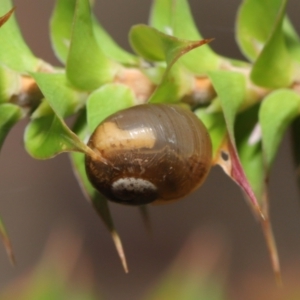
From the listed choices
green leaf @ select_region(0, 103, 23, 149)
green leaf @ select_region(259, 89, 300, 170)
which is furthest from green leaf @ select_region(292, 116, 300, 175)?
green leaf @ select_region(0, 103, 23, 149)

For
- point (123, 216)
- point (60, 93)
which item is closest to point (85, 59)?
point (60, 93)

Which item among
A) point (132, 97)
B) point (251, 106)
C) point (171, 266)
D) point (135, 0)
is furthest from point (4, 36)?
point (171, 266)

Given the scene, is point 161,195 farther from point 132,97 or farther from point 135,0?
point 135,0

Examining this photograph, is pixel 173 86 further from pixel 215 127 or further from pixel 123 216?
pixel 123 216

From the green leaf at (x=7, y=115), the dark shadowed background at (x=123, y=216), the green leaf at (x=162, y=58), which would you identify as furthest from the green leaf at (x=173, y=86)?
the dark shadowed background at (x=123, y=216)

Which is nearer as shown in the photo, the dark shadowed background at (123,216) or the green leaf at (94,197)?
the green leaf at (94,197)

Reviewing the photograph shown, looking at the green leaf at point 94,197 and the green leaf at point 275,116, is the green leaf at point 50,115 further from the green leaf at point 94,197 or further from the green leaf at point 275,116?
the green leaf at point 275,116

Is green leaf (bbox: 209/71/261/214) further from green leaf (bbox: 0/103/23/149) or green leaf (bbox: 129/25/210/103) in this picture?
green leaf (bbox: 0/103/23/149)
